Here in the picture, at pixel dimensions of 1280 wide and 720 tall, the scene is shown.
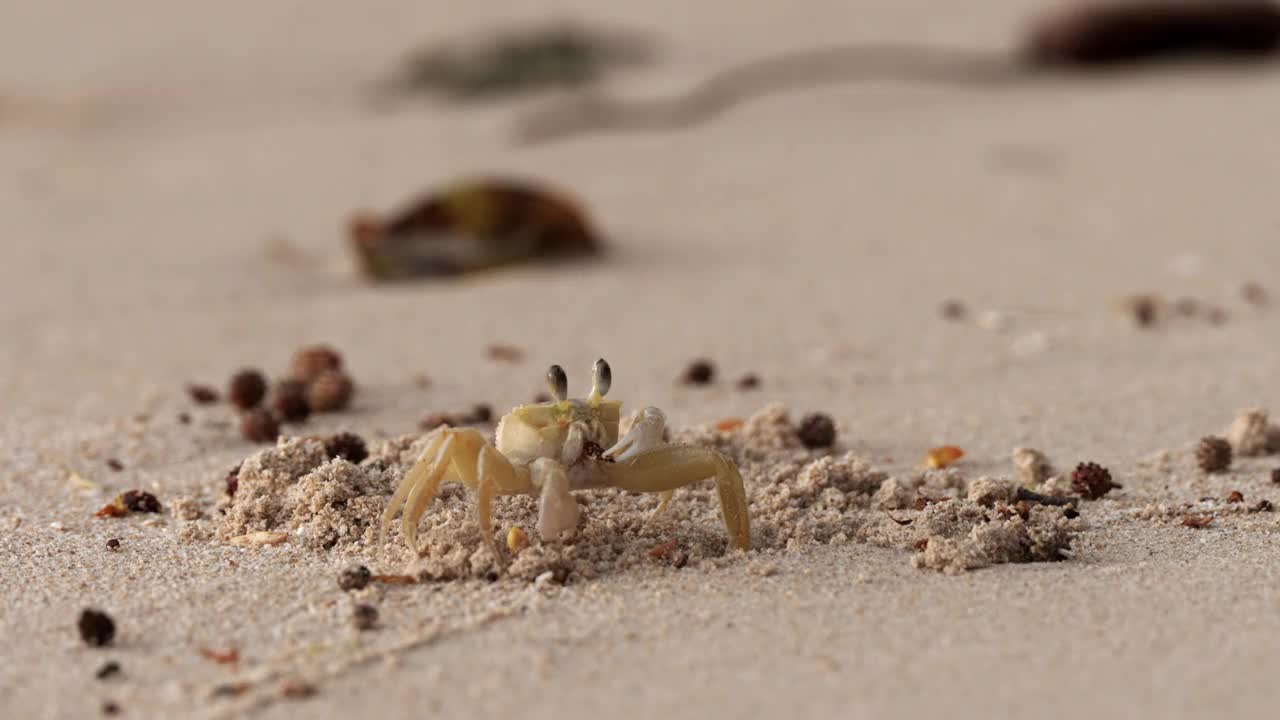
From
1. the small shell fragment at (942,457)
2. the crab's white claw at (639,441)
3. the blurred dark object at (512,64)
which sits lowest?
the small shell fragment at (942,457)

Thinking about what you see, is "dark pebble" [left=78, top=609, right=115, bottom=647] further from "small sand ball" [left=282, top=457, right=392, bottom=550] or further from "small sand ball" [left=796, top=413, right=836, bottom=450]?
"small sand ball" [left=796, top=413, right=836, bottom=450]

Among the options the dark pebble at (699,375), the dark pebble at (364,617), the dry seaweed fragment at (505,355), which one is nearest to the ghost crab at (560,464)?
the dark pebble at (364,617)

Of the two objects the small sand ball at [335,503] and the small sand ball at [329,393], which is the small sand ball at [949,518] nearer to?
the small sand ball at [335,503]

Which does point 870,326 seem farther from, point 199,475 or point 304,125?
point 304,125

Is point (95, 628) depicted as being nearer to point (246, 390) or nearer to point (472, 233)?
point (246, 390)

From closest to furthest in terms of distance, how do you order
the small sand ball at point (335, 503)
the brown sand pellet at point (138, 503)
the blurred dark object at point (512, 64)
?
the small sand ball at point (335, 503) → the brown sand pellet at point (138, 503) → the blurred dark object at point (512, 64)

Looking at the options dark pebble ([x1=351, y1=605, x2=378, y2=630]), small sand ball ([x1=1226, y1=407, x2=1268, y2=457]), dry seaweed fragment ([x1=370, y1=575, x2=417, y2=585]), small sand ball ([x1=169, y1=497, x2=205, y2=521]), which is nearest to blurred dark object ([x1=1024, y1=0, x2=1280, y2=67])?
small sand ball ([x1=1226, y1=407, x2=1268, y2=457])

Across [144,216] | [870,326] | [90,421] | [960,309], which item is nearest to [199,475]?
[90,421]
